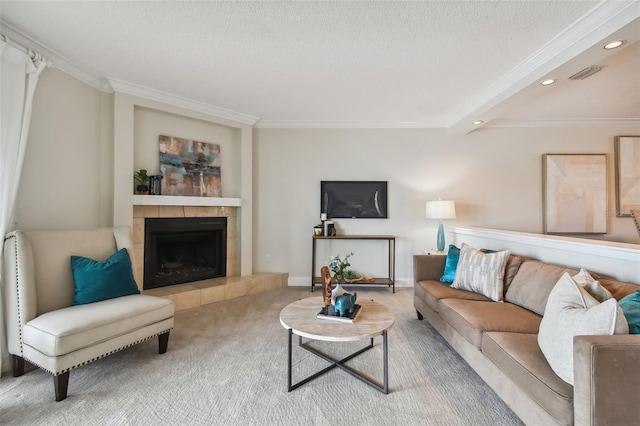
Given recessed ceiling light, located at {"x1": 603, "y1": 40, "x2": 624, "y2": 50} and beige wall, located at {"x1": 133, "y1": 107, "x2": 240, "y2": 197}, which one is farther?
beige wall, located at {"x1": 133, "y1": 107, "x2": 240, "y2": 197}

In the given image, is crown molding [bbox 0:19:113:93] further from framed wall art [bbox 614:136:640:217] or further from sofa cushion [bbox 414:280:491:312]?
framed wall art [bbox 614:136:640:217]

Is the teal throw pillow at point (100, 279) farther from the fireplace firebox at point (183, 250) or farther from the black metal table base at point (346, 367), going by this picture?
the black metal table base at point (346, 367)

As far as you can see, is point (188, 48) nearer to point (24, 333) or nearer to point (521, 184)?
point (24, 333)

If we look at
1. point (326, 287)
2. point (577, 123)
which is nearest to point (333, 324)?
point (326, 287)

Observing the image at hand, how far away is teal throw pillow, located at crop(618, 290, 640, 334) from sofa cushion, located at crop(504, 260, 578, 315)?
1.68ft

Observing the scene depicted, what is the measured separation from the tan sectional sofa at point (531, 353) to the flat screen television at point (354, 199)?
175cm

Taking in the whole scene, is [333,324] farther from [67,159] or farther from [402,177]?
[402,177]

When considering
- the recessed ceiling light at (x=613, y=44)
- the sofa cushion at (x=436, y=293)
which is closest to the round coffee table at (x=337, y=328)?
the sofa cushion at (x=436, y=293)

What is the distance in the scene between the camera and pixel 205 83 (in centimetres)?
305

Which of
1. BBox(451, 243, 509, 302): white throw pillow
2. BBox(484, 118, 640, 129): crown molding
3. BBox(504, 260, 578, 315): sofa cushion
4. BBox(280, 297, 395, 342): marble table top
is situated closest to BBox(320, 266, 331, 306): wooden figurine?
BBox(280, 297, 395, 342): marble table top

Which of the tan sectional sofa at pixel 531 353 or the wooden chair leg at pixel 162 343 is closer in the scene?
the tan sectional sofa at pixel 531 353

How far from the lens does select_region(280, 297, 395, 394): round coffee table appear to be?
1720 millimetres

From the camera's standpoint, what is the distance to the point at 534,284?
2078 millimetres

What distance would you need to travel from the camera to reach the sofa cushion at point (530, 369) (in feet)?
3.86
